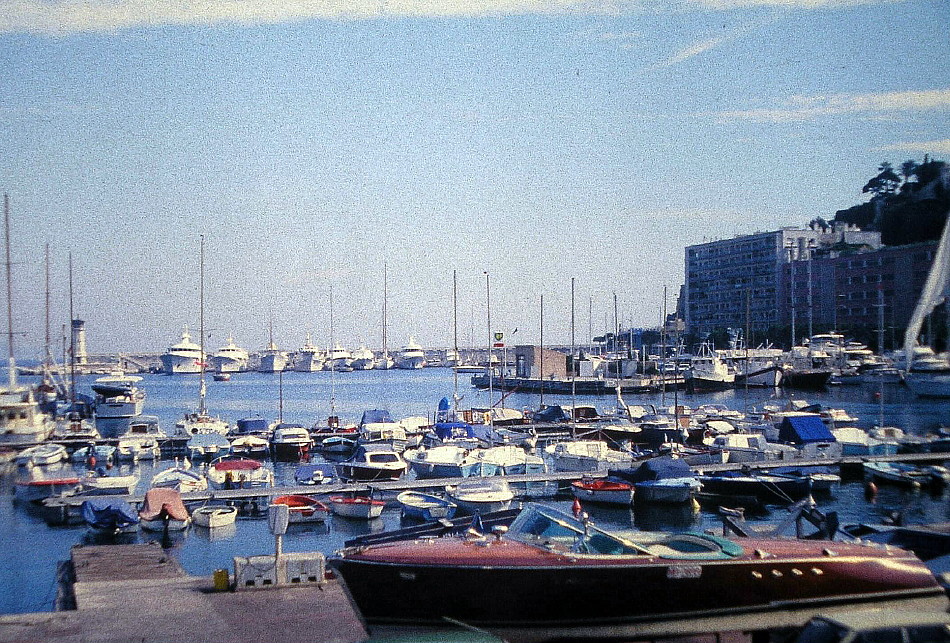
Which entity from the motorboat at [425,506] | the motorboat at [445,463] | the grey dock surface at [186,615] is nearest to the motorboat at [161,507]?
the motorboat at [425,506]

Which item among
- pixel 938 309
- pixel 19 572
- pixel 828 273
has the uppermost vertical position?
pixel 828 273

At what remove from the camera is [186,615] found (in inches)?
404

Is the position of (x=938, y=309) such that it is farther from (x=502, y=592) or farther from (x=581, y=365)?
(x=581, y=365)

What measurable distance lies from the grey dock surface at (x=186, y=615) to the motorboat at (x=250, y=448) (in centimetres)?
3123

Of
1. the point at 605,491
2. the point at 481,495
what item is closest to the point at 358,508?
the point at 481,495

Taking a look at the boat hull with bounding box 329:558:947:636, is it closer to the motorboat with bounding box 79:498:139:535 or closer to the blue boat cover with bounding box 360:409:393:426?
the motorboat with bounding box 79:498:139:535

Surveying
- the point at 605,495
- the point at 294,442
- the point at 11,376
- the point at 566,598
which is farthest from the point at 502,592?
the point at 11,376

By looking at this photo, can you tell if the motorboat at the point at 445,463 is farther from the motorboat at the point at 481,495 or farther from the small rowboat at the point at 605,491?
the motorboat at the point at 481,495

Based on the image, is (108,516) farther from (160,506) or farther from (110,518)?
(160,506)

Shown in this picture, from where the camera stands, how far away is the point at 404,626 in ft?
29.2

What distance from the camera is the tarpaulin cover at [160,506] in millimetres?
23844

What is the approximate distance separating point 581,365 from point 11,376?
79814 mm

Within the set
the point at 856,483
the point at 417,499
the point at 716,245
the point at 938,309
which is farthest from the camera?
the point at 716,245

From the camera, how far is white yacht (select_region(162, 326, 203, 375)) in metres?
172
